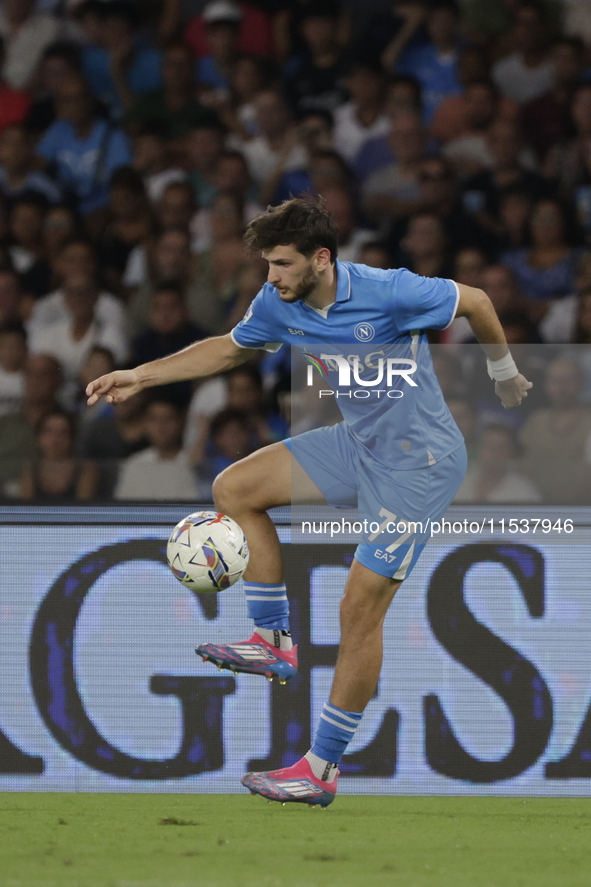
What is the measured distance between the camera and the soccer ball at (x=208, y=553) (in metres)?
4.04

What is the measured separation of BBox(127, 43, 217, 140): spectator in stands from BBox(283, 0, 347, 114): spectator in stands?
554mm

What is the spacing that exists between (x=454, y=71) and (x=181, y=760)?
4571mm

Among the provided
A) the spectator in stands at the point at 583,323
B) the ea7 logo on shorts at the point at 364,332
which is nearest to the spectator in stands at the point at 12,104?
the spectator in stands at the point at 583,323

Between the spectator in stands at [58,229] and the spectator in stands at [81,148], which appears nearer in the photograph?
the spectator in stands at [58,229]

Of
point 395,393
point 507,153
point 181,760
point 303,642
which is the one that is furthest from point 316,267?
point 507,153

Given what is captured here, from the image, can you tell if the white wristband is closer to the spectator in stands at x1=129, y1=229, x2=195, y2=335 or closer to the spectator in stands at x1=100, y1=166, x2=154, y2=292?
the spectator in stands at x1=129, y1=229, x2=195, y2=335

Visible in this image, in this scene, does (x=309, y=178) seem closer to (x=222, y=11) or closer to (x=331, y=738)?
(x=222, y=11)

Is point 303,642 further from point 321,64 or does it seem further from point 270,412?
point 321,64

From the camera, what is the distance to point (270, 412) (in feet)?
19.8

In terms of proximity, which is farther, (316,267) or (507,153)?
(507,153)

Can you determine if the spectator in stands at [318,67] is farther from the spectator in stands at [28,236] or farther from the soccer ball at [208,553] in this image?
the soccer ball at [208,553]

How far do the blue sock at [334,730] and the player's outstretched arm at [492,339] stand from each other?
51.5 inches

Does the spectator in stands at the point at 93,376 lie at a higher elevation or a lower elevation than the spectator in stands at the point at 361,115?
lower

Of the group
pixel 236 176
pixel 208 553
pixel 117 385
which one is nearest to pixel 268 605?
pixel 208 553
